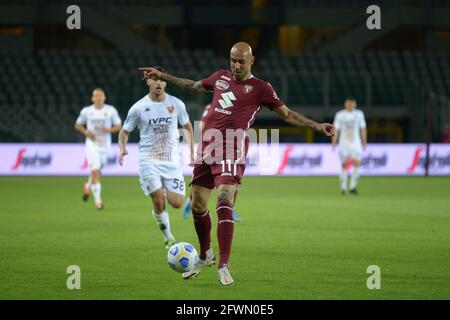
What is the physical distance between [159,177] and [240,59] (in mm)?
3315

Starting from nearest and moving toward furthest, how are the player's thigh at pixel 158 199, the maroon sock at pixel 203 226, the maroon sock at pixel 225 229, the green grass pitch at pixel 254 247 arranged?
1. the green grass pitch at pixel 254 247
2. the maroon sock at pixel 225 229
3. the maroon sock at pixel 203 226
4. the player's thigh at pixel 158 199

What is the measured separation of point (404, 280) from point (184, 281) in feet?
7.24

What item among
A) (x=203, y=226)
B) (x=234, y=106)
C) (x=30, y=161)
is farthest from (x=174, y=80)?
(x=30, y=161)

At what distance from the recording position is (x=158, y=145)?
12.7 meters

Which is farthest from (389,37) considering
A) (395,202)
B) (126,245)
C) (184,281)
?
(184,281)

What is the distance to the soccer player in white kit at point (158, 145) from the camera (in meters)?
12.6

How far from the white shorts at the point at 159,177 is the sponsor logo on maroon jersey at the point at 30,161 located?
1807 cm

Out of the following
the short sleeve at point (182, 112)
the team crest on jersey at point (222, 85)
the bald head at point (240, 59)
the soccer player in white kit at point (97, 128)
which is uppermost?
the soccer player in white kit at point (97, 128)

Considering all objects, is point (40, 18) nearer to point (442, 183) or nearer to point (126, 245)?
point (442, 183)

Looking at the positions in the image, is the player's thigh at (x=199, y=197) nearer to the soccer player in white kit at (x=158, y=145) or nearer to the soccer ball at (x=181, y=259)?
the soccer ball at (x=181, y=259)

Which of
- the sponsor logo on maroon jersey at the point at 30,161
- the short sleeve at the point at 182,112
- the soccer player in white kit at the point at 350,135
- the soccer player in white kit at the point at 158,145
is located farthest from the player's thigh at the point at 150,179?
the sponsor logo on maroon jersey at the point at 30,161

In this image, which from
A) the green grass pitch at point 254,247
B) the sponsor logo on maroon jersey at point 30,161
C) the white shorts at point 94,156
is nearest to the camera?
the green grass pitch at point 254,247

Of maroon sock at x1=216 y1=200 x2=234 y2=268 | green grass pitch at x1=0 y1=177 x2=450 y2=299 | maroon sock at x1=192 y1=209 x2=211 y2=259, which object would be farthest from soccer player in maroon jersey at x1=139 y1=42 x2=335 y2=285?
green grass pitch at x1=0 y1=177 x2=450 y2=299
